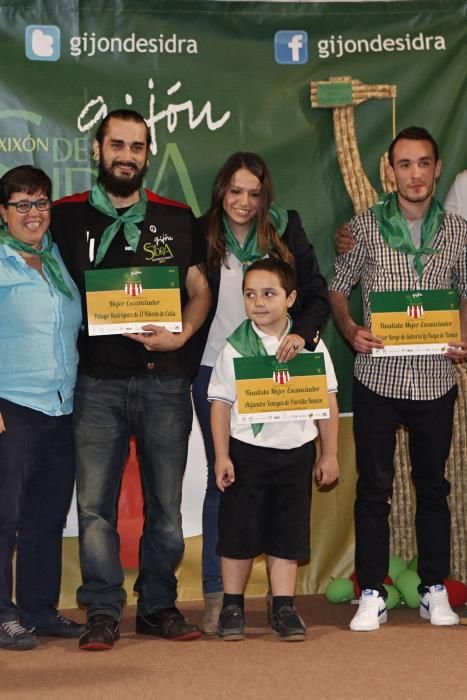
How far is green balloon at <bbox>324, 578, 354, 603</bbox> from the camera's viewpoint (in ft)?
15.9

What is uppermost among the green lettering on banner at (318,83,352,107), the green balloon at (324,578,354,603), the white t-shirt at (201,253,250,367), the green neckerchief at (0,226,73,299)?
the green lettering on banner at (318,83,352,107)

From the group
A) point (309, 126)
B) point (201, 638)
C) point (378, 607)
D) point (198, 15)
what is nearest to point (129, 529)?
point (201, 638)

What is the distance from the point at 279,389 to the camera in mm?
4078

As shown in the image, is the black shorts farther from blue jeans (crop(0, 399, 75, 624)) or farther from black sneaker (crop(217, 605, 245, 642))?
blue jeans (crop(0, 399, 75, 624))

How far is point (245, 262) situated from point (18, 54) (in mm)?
1638

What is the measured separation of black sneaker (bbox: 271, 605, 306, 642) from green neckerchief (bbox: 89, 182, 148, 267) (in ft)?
4.87

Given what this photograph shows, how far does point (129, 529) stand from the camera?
5.03 meters

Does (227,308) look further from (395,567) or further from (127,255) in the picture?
(395,567)

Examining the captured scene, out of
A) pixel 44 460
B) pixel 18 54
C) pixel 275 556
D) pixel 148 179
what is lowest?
pixel 275 556

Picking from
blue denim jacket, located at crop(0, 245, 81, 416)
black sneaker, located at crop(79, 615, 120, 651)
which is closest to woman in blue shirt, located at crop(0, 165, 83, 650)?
blue denim jacket, located at crop(0, 245, 81, 416)

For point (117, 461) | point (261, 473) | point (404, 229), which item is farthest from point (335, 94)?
point (117, 461)

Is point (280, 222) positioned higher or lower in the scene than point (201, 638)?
higher

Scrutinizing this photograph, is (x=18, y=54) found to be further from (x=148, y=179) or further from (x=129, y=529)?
(x=129, y=529)

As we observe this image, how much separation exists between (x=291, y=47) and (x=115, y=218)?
1627 millimetres
